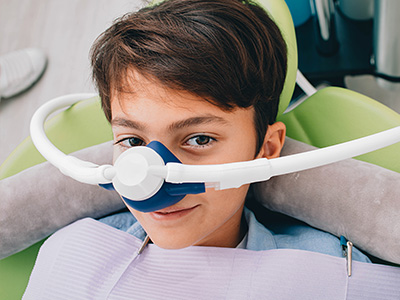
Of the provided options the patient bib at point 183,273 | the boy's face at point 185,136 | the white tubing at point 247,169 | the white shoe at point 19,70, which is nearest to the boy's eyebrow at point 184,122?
the boy's face at point 185,136

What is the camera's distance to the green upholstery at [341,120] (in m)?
0.81

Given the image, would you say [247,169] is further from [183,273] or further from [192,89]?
[183,273]

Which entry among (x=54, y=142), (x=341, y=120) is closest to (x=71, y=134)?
(x=54, y=142)

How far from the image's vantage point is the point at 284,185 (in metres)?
0.79

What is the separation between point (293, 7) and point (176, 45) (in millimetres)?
645

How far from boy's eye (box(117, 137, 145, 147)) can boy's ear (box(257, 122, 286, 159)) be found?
0.72 ft

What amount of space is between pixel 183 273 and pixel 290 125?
0.39 m

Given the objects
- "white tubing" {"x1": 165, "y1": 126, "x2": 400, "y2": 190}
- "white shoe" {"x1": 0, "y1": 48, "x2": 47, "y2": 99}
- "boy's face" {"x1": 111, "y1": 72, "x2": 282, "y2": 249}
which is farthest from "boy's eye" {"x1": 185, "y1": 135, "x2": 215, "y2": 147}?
"white shoe" {"x1": 0, "y1": 48, "x2": 47, "y2": 99}

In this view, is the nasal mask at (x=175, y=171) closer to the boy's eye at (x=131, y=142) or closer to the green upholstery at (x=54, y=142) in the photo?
the boy's eye at (x=131, y=142)

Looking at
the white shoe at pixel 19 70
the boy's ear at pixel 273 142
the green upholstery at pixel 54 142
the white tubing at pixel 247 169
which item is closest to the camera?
the white tubing at pixel 247 169

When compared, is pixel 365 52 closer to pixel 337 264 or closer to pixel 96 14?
pixel 337 264

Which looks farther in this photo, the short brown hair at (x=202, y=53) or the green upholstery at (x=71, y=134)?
the green upholstery at (x=71, y=134)

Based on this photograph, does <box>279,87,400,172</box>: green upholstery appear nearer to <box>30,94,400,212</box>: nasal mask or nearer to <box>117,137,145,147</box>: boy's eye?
<box>30,94,400,212</box>: nasal mask

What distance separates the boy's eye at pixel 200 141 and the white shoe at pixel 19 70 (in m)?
1.26
